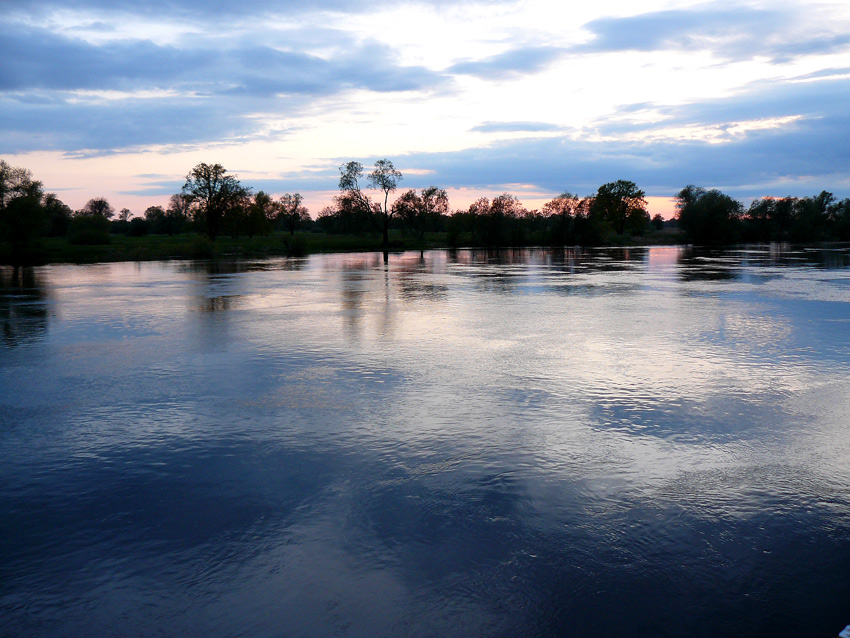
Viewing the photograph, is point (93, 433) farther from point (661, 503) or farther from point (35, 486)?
point (661, 503)

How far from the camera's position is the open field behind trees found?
56719 millimetres

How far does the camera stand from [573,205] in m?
98.5

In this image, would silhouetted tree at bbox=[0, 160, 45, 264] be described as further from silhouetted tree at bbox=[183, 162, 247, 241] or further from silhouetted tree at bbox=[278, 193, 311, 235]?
silhouetted tree at bbox=[278, 193, 311, 235]

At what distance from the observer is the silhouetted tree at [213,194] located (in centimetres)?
7794

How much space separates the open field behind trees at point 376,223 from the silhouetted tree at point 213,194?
13 cm

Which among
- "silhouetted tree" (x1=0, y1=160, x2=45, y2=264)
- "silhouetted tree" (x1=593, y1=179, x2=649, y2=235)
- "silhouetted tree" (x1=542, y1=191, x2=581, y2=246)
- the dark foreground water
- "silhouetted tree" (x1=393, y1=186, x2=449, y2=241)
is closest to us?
the dark foreground water

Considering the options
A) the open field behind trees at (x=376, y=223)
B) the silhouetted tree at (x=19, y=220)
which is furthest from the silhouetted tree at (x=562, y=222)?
the silhouetted tree at (x=19, y=220)

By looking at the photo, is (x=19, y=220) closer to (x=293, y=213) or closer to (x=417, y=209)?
(x=417, y=209)

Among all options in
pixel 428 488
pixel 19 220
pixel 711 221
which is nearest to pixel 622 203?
pixel 711 221

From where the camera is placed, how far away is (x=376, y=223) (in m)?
76.1

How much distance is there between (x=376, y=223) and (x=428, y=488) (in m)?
72.3

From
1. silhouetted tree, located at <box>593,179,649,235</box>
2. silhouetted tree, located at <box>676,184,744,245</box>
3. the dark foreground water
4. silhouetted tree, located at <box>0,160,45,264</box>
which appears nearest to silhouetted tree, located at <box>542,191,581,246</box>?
silhouetted tree, located at <box>676,184,744,245</box>

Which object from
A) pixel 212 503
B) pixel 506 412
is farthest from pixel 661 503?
pixel 212 503

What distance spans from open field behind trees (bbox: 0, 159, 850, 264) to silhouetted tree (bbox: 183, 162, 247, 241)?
127mm
